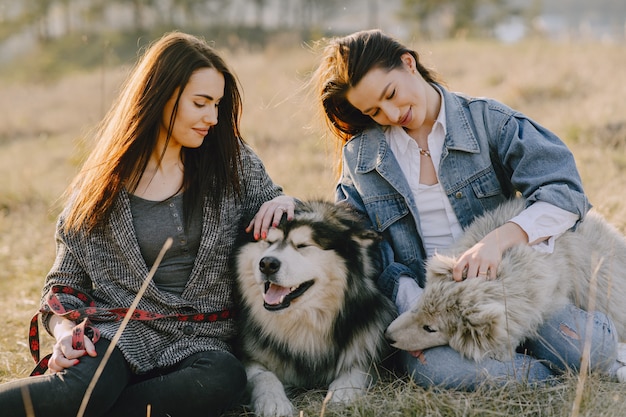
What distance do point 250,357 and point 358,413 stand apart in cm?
67

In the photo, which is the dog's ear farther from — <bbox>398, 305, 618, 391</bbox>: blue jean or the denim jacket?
the denim jacket

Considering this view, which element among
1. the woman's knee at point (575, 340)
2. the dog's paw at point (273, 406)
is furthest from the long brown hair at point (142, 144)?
the woman's knee at point (575, 340)

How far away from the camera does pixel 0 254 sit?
536 cm

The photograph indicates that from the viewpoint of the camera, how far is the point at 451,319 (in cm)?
246

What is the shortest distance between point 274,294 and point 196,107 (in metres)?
0.91

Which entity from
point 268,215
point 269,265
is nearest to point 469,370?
point 269,265

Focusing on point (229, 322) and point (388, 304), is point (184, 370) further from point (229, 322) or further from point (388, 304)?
point (388, 304)

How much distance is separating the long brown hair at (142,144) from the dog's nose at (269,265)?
43 cm

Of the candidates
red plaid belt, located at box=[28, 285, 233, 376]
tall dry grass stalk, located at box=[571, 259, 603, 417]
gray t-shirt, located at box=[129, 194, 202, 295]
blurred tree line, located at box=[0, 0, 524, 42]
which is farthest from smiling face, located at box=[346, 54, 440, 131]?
blurred tree line, located at box=[0, 0, 524, 42]

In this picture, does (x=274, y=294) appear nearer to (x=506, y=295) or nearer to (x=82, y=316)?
(x=82, y=316)

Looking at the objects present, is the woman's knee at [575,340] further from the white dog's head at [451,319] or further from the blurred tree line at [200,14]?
the blurred tree line at [200,14]

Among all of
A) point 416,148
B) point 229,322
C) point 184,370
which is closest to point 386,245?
point 416,148

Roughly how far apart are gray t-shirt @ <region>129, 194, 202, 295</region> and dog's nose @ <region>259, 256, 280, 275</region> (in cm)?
40

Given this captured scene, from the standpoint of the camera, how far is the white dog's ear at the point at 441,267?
2562 millimetres
